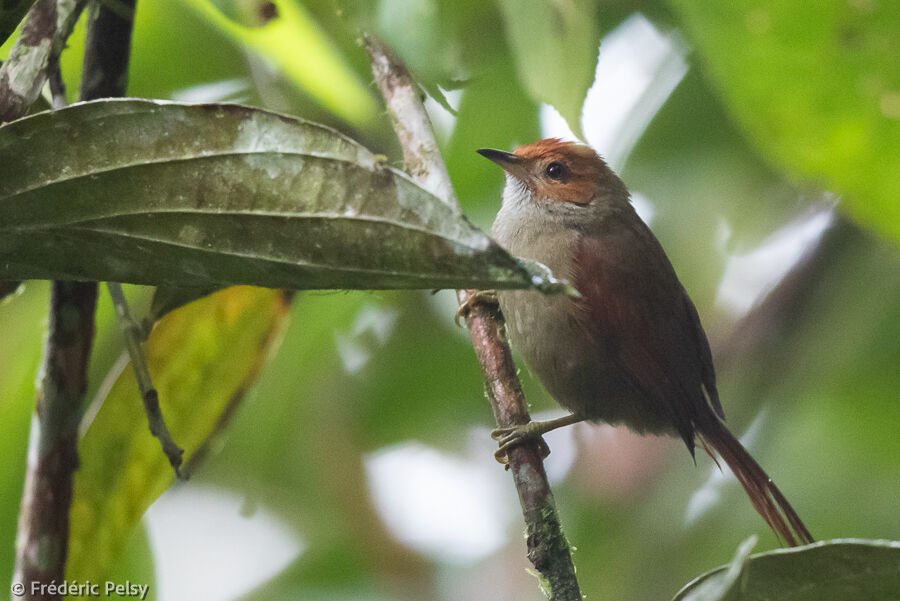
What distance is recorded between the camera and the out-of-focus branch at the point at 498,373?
1.39 meters

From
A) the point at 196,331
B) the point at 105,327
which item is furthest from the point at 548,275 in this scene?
the point at 105,327

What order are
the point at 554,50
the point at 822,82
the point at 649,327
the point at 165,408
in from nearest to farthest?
the point at 822,82, the point at 554,50, the point at 165,408, the point at 649,327

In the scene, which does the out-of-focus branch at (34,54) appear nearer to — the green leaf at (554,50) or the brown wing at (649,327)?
the green leaf at (554,50)

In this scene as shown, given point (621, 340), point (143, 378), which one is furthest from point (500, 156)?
point (143, 378)

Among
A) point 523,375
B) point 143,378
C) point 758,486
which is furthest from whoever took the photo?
point 523,375

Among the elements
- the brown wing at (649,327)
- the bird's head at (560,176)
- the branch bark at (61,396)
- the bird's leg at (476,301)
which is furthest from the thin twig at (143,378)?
the bird's head at (560,176)

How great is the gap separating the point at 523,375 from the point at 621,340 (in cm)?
46

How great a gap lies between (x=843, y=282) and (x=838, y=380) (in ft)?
0.99

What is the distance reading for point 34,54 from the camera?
1.27 meters

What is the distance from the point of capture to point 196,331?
1.87 m

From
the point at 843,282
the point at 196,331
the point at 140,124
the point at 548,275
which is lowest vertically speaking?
the point at 548,275

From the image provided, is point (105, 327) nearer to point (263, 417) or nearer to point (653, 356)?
point (263, 417)

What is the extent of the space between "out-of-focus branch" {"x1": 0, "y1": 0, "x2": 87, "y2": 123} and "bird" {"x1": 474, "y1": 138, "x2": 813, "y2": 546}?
51.7 inches

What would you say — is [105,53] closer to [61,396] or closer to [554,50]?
[61,396]
